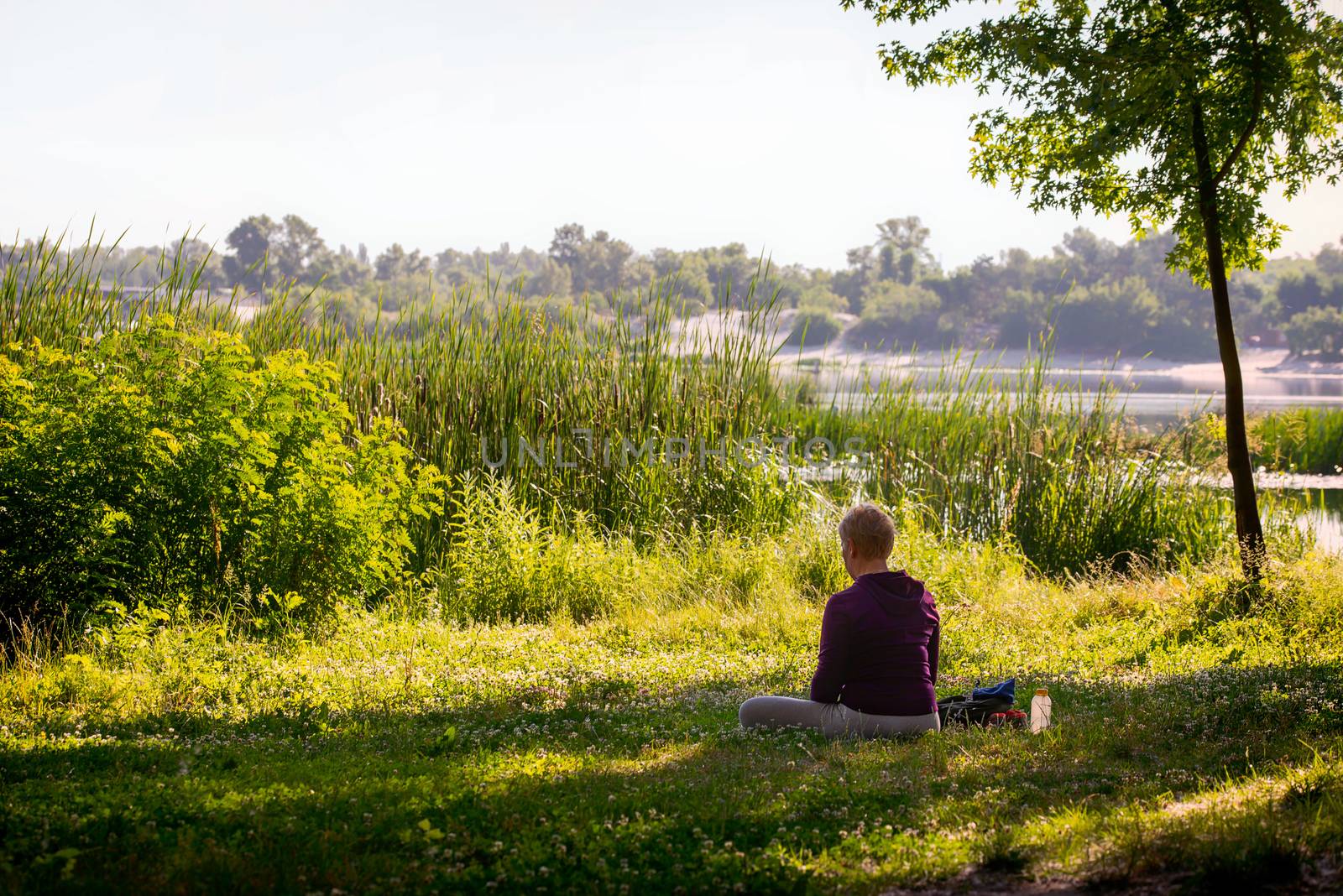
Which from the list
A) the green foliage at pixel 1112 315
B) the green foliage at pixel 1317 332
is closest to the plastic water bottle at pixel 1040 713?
the green foliage at pixel 1112 315

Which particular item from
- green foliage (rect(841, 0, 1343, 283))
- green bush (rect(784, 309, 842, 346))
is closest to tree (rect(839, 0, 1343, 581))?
green foliage (rect(841, 0, 1343, 283))

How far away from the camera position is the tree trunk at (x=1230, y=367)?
6.75 m

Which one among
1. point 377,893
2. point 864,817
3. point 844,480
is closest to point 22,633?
point 377,893

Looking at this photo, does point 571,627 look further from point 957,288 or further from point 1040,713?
point 957,288

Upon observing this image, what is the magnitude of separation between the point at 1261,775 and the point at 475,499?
222 inches

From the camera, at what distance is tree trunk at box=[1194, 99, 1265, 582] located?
6.75 m

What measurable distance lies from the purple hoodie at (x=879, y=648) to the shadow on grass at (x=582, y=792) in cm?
20

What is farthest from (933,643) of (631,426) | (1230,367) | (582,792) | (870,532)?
(631,426)

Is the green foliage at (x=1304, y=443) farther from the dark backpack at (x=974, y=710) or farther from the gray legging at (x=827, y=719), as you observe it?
the gray legging at (x=827, y=719)

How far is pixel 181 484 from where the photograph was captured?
5.87 m

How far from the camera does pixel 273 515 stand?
6148 millimetres

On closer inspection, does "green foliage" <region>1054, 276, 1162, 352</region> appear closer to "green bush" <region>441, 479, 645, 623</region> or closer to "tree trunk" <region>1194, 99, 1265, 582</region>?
"tree trunk" <region>1194, 99, 1265, 582</region>

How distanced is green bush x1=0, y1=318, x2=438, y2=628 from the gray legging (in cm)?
279

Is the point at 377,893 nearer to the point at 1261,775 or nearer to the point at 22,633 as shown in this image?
the point at 1261,775
